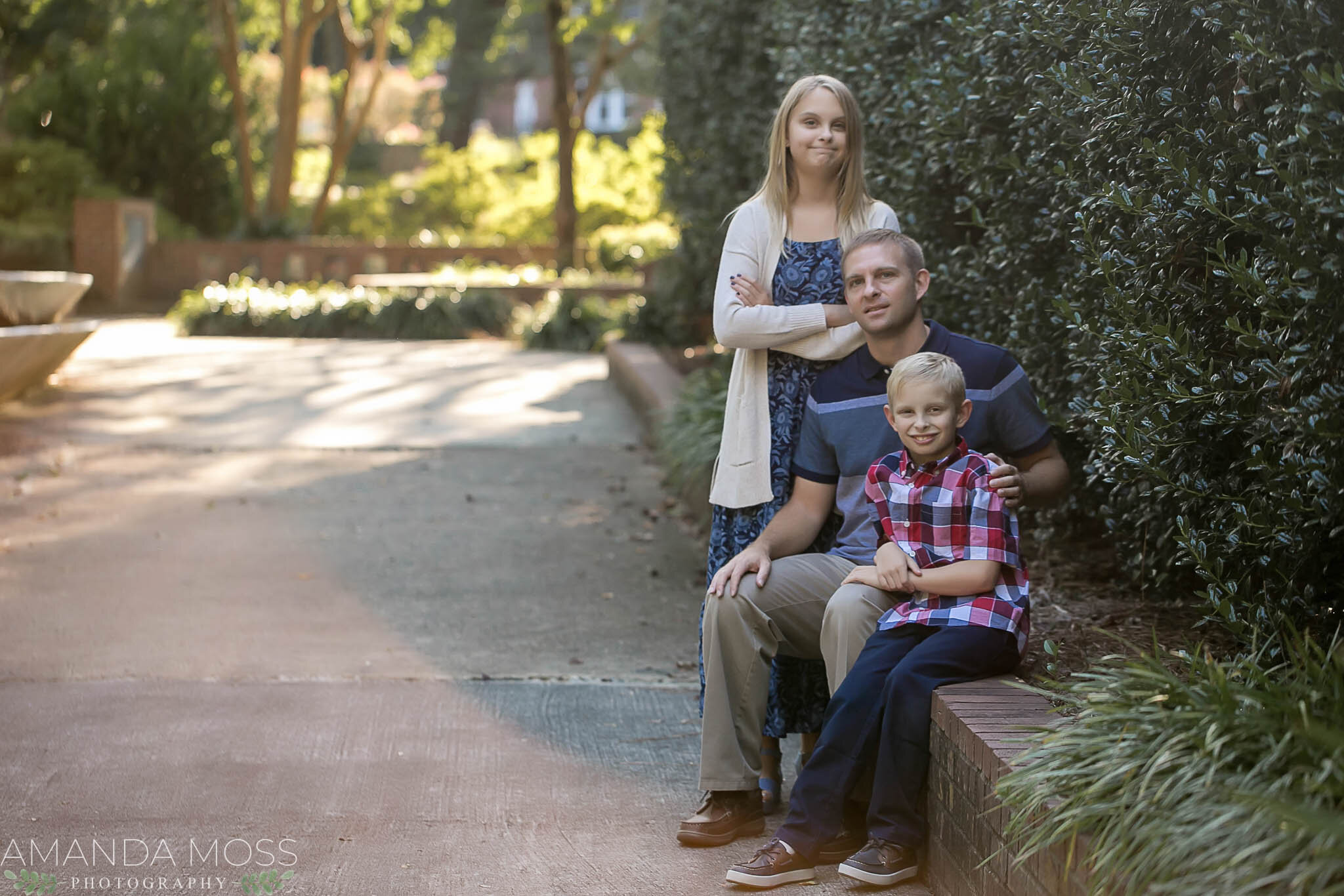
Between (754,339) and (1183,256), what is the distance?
1152 millimetres

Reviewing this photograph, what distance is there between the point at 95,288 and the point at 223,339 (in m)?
6.70

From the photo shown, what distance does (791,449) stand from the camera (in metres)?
3.93

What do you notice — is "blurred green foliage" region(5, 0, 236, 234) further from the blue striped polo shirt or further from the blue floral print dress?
the blue striped polo shirt

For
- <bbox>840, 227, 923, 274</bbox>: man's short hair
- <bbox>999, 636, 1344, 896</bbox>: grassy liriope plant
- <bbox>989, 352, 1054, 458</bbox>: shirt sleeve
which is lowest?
<bbox>999, 636, 1344, 896</bbox>: grassy liriope plant

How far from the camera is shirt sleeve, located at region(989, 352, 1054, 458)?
363cm

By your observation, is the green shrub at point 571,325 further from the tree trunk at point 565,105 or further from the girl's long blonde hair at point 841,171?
the girl's long blonde hair at point 841,171

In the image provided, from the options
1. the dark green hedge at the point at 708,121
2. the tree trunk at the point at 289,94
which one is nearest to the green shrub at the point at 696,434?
the dark green hedge at the point at 708,121

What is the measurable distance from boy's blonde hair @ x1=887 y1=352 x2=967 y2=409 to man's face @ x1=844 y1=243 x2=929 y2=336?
0.98 ft

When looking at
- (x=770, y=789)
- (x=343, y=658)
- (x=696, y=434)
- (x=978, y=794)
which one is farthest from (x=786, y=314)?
(x=696, y=434)

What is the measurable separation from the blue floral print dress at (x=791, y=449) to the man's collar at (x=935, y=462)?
1.66 ft

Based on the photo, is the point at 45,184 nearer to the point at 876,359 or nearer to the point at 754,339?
the point at 754,339

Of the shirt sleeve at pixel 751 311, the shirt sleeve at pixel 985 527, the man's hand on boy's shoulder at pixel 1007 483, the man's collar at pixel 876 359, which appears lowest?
the shirt sleeve at pixel 985 527

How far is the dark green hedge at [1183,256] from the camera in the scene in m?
2.65

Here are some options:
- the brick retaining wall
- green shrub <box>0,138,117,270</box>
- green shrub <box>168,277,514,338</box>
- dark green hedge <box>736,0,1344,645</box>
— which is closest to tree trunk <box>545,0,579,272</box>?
green shrub <box>168,277,514,338</box>
